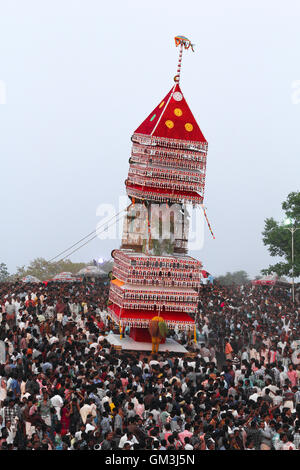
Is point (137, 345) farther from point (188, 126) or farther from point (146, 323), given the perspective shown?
point (188, 126)

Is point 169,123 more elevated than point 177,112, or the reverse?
point 177,112

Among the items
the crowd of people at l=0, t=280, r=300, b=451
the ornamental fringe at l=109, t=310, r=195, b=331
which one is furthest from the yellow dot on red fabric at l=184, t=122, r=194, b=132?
Answer: the crowd of people at l=0, t=280, r=300, b=451

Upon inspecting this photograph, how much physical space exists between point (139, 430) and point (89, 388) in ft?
7.18

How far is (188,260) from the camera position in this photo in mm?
23344

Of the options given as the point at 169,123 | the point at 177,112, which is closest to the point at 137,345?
the point at 169,123

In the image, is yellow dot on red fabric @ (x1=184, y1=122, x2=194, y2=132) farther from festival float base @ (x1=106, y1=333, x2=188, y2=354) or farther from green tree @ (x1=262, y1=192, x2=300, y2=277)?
green tree @ (x1=262, y1=192, x2=300, y2=277)

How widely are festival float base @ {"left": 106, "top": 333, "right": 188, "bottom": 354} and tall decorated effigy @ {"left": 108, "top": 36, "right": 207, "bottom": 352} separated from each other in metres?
0.21

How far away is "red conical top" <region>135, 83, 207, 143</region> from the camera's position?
77.5 feet

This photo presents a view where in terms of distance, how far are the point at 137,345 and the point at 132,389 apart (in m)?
6.72


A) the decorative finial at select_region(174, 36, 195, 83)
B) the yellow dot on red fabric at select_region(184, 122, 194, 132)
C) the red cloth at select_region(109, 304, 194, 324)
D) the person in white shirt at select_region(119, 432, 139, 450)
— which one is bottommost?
the person in white shirt at select_region(119, 432, 139, 450)

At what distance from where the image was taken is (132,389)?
1622 cm

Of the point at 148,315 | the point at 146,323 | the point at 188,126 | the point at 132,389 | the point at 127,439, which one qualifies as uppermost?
the point at 188,126

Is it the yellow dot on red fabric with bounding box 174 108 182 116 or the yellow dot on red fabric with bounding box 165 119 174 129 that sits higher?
the yellow dot on red fabric with bounding box 174 108 182 116
